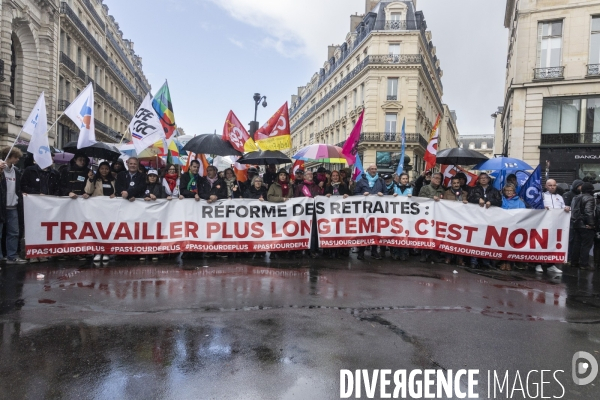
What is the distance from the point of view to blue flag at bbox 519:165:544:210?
8.44 meters

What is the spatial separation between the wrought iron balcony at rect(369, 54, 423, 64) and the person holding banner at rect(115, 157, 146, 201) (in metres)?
35.8

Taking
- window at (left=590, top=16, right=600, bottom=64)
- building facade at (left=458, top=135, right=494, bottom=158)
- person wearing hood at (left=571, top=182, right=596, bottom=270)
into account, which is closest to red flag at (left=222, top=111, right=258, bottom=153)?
person wearing hood at (left=571, top=182, right=596, bottom=270)

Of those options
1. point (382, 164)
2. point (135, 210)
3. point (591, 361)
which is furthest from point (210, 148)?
point (382, 164)

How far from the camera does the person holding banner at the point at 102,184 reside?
26.6ft

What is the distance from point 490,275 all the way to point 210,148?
20.1 ft

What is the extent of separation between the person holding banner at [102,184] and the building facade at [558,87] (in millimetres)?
21291

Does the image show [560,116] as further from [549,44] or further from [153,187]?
[153,187]

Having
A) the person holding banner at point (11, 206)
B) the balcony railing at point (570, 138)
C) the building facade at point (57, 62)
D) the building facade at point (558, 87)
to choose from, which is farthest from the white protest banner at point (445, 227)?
the building facade at point (57, 62)

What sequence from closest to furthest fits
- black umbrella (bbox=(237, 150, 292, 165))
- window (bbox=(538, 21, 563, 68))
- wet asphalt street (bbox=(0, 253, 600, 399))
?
wet asphalt street (bbox=(0, 253, 600, 399))
black umbrella (bbox=(237, 150, 292, 165))
window (bbox=(538, 21, 563, 68))

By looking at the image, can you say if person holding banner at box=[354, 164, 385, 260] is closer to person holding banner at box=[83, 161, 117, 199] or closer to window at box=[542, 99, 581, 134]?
person holding banner at box=[83, 161, 117, 199]

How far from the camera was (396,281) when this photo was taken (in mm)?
6754

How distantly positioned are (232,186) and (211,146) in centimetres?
99

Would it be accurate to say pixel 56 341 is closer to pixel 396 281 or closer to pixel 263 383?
pixel 263 383

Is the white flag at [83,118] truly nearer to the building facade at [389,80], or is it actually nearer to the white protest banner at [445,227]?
the white protest banner at [445,227]
